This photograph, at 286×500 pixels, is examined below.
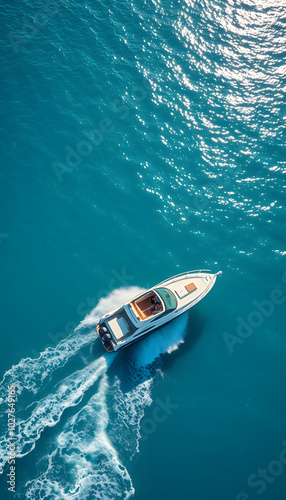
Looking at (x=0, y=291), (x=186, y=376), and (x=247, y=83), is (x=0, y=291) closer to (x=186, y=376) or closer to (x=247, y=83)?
(x=186, y=376)

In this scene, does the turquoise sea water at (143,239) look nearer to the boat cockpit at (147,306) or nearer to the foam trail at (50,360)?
the foam trail at (50,360)

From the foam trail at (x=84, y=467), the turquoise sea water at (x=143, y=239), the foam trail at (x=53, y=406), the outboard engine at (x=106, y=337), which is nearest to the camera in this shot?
the foam trail at (x=84, y=467)

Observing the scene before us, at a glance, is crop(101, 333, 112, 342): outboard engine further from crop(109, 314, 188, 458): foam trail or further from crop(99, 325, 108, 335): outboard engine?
crop(109, 314, 188, 458): foam trail

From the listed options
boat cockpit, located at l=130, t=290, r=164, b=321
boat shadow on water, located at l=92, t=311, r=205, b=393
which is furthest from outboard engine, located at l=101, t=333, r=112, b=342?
boat cockpit, located at l=130, t=290, r=164, b=321

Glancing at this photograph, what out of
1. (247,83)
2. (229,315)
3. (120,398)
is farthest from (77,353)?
(247,83)

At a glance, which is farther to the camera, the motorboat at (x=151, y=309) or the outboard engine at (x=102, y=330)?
the outboard engine at (x=102, y=330)

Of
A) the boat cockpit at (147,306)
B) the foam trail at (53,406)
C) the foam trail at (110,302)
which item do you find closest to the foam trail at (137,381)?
the foam trail at (53,406)

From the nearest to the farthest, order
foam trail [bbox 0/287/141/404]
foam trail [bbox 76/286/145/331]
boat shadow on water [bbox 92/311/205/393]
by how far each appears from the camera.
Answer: foam trail [bbox 0/287/141/404], boat shadow on water [bbox 92/311/205/393], foam trail [bbox 76/286/145/331]

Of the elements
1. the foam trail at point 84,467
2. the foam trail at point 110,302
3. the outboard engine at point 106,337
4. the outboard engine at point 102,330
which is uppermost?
the foam trail at point 110,302
